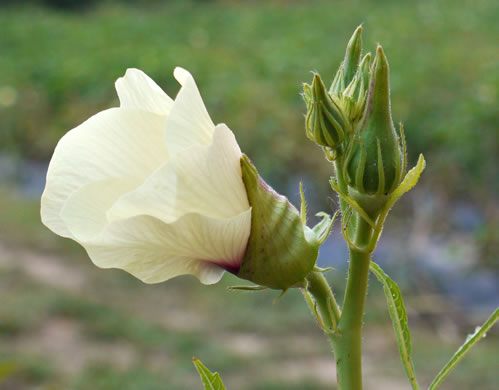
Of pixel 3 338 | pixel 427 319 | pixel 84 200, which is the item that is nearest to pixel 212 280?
pixel 84 200

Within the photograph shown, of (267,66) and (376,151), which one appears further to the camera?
(267,66)

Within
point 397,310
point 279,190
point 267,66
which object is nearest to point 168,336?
point 279,190

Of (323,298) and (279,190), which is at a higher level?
(323,298)

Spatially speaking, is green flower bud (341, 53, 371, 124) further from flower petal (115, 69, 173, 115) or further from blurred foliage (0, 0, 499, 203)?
blurred foliage (0, 0, 499, 203)

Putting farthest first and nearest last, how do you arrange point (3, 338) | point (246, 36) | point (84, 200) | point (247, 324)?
point (246, 36) < point (247, 324) < point (3, 338) < point (84, 200)

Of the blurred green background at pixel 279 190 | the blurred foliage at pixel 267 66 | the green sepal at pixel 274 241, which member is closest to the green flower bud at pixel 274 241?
the green sepal at pixel 274 241

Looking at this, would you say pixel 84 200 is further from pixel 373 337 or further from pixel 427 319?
pixel 427 319

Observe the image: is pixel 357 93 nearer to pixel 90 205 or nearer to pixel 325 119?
pixel 325 119
